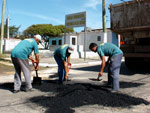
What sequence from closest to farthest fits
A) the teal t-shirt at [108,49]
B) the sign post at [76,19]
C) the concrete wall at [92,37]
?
the teal t-shirt at [108,49] → the sign post at [76,19] → the concrete wall at [92,37]

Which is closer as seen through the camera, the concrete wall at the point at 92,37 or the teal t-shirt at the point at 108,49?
the teal t-shirt at the point at 108,49

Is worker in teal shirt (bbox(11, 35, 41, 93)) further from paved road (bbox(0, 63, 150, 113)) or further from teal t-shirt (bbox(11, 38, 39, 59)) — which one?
paved road (bbox(0, 63, 150, 113))

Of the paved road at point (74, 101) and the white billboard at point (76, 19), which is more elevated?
the white billboard at point (76, 19)

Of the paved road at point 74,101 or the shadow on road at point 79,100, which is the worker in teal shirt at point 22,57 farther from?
the shadow on road at point 79,100

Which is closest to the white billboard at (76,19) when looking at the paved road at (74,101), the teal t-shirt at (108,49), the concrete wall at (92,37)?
the concrete wall at (92,37)

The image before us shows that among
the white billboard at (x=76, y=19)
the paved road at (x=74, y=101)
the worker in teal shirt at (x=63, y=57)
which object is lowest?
the paved road at (x=74, y=101)

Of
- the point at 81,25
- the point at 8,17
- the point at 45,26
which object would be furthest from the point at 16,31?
the point at 81,25

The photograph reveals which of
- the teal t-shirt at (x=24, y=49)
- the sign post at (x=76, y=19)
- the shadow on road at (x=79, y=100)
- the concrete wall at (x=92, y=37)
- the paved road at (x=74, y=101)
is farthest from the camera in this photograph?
the concrete wall at (x=92, y=37)

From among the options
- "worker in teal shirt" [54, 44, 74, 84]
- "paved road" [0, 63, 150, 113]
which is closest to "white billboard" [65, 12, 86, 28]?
"worker in teal shirt" [54, 44, 74, 84]

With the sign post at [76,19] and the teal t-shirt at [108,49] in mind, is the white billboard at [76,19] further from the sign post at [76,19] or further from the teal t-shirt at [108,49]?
the teal t-shirt at [108,49]

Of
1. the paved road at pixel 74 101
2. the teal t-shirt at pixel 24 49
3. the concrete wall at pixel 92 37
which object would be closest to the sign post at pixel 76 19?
the concrete wall at pixel 92 37

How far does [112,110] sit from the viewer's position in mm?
3623

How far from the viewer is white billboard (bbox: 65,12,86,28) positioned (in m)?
16.9

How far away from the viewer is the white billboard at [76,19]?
16933mm
